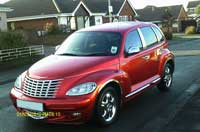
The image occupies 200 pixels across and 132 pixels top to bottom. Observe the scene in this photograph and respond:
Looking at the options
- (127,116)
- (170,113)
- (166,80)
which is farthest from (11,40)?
(170,113)

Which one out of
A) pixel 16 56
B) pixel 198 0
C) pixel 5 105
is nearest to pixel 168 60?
pixel 5 105

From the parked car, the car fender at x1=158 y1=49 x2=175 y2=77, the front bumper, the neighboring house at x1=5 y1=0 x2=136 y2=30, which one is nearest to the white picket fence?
the car fender at x1=158 y1=49 x2=175 y2=77

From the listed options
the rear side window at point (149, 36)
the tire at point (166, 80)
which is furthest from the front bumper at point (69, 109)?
the tire at point (166, 80)

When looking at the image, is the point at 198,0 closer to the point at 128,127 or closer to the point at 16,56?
the point at 16,56

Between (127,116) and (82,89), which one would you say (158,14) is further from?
(82,89)

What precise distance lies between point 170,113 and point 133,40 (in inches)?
63.6

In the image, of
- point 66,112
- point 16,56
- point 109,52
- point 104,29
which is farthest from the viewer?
point 16,56

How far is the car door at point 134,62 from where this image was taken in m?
7.43

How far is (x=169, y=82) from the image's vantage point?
384 inches

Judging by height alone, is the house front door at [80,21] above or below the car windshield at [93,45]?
below

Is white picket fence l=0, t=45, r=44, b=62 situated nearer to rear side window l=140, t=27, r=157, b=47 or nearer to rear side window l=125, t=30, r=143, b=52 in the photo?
rear side window l=140, t=27, r=157, b=47

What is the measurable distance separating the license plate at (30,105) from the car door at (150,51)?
265cm

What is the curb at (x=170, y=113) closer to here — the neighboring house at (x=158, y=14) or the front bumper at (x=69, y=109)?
the front bumper at (x=69, y=109)

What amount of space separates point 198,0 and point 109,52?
135 metres
